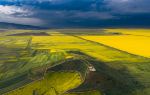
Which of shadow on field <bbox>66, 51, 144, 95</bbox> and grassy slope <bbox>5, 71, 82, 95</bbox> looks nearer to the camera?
shadow on field <bbox>66, 51, 144, 95</bbox>

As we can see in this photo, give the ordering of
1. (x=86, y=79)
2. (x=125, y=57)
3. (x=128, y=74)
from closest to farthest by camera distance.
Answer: (x=86, y=79), (x=128, y=74), (x=125, y=57)

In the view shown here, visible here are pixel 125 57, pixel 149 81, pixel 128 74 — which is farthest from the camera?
pixel 125 57

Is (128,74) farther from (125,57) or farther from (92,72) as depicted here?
(125,57)

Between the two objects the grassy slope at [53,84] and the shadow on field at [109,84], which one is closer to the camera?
the shadow on field at [109,84]

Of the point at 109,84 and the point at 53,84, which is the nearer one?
the point at 109,84

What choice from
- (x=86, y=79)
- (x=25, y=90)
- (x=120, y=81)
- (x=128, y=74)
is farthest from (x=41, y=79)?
(x=128, y=74)

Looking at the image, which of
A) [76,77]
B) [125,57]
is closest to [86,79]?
[76,77]

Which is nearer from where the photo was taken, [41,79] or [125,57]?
[41,79]

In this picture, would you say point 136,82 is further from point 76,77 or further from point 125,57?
point 125,57

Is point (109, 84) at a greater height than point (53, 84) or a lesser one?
lesser
